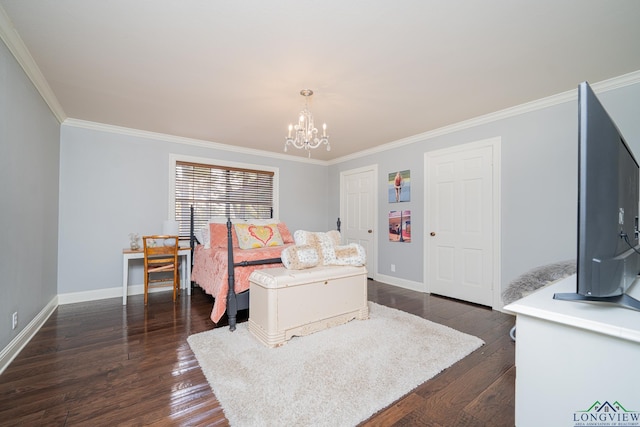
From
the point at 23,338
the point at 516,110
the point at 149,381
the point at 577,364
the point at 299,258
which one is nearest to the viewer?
the point at 577,364

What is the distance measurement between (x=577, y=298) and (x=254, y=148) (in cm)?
464

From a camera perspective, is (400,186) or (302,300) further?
(400,186)

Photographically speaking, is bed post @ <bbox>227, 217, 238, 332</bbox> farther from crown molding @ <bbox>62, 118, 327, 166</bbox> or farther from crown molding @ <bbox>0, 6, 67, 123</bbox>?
crown molding @ <bbox>62, 118, 327, 166</bbox>

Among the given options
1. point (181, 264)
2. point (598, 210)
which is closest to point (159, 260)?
point (181, 264)

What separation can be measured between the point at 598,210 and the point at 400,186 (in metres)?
3.53

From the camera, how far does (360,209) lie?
5121 mm

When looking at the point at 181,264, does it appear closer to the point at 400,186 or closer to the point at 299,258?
the point at 299,258

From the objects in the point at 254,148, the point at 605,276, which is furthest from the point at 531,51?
the point at 254,148

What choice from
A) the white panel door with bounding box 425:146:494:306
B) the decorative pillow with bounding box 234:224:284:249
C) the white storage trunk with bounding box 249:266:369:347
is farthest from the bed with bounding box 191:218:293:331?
the white panel door with bounding box 425:146:494:306

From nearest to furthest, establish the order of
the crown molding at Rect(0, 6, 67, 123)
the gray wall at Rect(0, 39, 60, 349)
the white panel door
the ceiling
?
the ceiling
the crown molding at Rect(0, 6, 67, 123)
the gray wall at Rect(0, 39, 60, 349)
the white panel door

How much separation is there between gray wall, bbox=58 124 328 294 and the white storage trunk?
8.02ft

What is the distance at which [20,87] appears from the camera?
218 centimetres

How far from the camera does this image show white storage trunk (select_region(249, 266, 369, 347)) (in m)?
2.31

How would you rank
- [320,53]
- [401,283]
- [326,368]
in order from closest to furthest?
[326,368] < [320,53] < [401,283]
